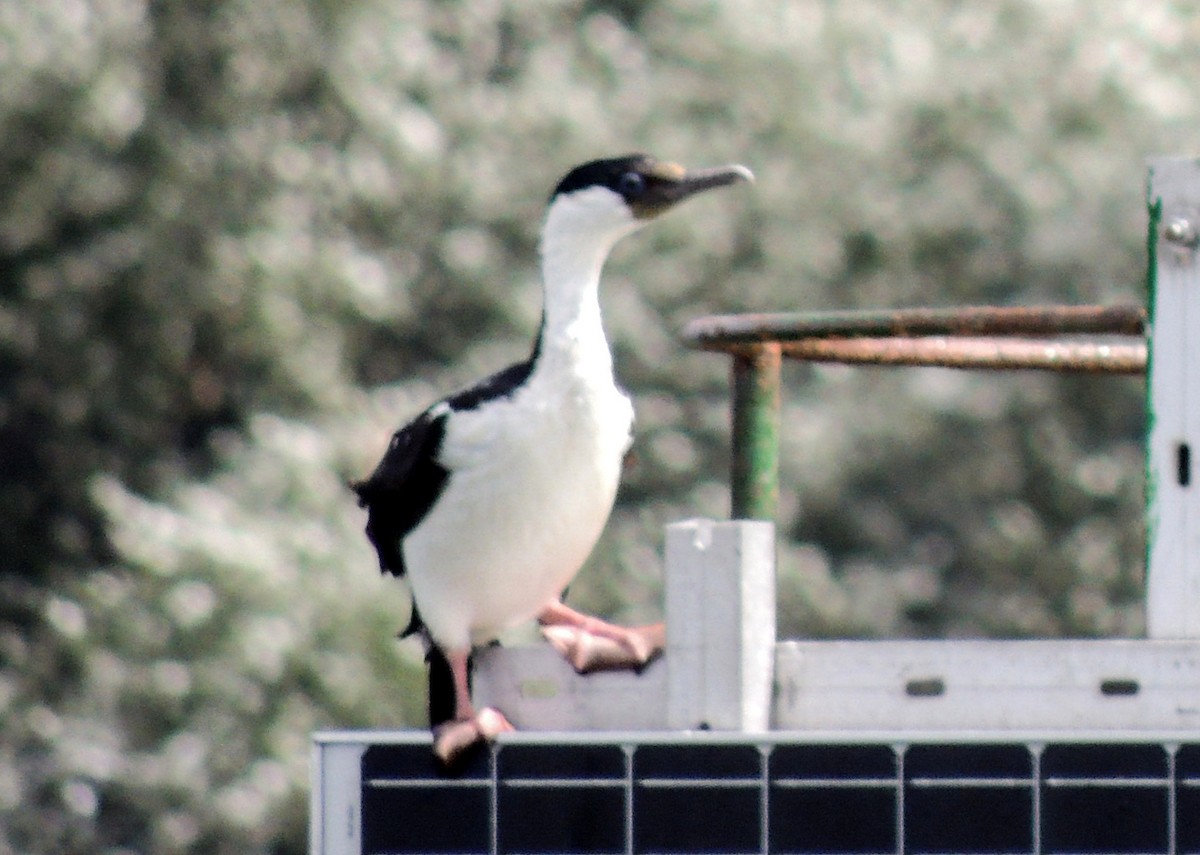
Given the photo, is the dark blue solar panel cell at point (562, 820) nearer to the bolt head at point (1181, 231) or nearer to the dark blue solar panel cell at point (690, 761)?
the dark blue solar panel cell at point (690, 761)

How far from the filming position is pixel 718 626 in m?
5.33

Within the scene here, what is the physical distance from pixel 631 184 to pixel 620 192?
0.15 ft

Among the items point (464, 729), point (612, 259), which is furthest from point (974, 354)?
point (612, 259)

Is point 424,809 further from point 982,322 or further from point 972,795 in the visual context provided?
point 982,322

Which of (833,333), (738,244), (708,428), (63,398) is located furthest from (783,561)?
(833,333)

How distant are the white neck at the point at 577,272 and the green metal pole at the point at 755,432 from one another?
318 mm

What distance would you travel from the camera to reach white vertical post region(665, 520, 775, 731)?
529 centimetres

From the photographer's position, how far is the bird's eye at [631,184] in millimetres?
6703

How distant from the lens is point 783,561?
19.3 metres

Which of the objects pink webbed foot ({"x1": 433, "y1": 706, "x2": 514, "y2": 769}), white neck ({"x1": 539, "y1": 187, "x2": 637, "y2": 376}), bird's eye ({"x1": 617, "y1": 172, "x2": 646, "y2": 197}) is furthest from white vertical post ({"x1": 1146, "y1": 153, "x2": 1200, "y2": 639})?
bird's eye ({"x1": 617, "y1": 172, "x2": 646, "y2": 197})

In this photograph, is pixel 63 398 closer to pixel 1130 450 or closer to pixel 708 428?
pixel 708 428

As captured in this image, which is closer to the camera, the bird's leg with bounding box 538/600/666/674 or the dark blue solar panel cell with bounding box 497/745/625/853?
the dark blue solar panel cell with bounding box 497/745/625/853

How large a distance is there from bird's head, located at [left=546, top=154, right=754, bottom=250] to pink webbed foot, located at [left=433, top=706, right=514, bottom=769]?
1459 millimetres

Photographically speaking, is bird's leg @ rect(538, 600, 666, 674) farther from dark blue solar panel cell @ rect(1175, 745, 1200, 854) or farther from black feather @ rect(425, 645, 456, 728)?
dark blue solar panel cell @ rect(1175, 745, 1200, 854)
